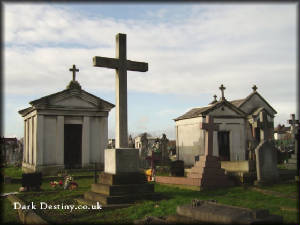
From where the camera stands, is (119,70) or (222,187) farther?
(222,187)

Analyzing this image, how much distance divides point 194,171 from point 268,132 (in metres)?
3.55

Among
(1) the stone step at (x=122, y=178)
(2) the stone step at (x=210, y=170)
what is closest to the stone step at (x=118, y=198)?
(1) the stone step at (x=122, y=178)

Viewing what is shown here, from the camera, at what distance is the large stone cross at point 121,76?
965 centimetres

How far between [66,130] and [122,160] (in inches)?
422

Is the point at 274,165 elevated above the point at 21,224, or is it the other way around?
the point at 274,165

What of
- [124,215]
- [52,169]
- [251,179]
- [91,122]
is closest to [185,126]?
[91,122]

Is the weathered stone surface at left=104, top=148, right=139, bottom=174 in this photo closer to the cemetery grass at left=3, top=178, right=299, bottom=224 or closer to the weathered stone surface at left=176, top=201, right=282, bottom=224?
the cemetery grass at left=3, top=178, right=299, bottom=224

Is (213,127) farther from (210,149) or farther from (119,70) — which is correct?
(119,70)

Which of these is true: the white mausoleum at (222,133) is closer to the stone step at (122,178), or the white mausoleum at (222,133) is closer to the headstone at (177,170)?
the headstone at (177,170)

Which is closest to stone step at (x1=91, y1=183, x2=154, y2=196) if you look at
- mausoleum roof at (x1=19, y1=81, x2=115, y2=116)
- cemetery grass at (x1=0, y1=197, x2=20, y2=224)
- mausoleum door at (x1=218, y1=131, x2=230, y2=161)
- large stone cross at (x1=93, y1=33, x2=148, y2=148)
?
large stone cross at (x1=93, y1=33, x2=148, y2=148)

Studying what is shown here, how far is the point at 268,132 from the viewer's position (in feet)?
42.6

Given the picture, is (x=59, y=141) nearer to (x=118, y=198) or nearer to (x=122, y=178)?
(x=122, y=178)

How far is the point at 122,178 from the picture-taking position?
9117mm

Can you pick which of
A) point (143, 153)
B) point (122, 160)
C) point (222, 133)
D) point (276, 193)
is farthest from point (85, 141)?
point (276, 193)
